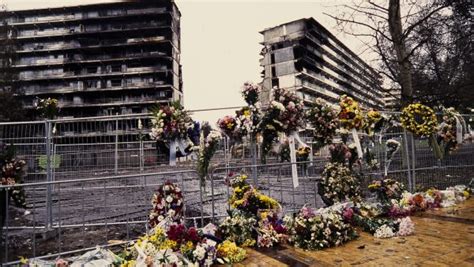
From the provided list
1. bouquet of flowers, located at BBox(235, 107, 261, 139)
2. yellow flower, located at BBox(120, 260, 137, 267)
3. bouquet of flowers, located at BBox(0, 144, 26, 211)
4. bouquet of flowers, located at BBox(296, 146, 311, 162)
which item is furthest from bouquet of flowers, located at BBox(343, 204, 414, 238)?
bouquet of flowers, located at BBox(0, 144, 26, 211)

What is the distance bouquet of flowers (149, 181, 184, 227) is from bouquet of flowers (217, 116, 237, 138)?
4.53 feet

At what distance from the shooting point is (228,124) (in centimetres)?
573

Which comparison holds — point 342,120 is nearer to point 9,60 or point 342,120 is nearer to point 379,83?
point 379,83

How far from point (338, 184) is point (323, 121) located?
107 cm

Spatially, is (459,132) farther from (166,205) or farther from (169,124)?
(166,205)

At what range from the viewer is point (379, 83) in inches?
680

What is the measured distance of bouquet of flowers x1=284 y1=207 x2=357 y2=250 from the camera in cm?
484

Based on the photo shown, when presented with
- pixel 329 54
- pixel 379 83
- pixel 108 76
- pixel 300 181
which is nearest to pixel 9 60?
pixel 108 76

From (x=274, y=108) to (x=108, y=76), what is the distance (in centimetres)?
4647

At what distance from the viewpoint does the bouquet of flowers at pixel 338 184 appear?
6.02m

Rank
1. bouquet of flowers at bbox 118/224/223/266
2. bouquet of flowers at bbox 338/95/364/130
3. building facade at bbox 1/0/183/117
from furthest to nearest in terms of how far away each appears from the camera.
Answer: building facade at bbox 1/0/183/117
bouquet of flowers at bbox 338/95/364/130
bouquet of flowers at bbox 118/224/223/266

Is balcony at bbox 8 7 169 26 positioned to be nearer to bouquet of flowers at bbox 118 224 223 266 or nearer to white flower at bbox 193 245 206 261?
bouquet of flowers at bbox 118 224 223 266

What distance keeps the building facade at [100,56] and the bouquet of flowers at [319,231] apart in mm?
42483

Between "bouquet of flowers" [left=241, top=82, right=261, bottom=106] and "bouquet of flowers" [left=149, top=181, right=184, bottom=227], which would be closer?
"bouquet of flowers" [left=149, top=181, right=184, bottom=227]
